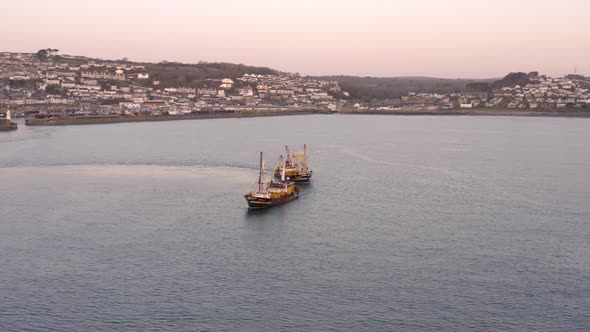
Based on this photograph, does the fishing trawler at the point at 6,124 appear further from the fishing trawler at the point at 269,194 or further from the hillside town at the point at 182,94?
the fishing trawler at the point at 269,194

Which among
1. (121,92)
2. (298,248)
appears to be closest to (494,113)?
(121,92)

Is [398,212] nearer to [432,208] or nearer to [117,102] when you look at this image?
[432,208]

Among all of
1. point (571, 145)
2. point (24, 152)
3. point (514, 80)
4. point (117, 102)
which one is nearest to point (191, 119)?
point (117, 102)

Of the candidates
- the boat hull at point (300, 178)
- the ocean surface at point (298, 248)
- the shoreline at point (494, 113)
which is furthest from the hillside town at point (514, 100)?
the boat hull at point (300, 178)

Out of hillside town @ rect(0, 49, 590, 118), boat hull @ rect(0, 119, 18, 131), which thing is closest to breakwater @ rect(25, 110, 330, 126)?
hillside town @ rect(0, 49, 590, 118)

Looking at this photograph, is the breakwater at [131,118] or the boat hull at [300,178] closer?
the boat hull at [300,178]

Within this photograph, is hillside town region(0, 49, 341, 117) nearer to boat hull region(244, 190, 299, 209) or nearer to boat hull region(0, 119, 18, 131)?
boat hull region(0, 119, 18, 131)

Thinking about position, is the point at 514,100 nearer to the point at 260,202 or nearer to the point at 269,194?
the point at 269,194
